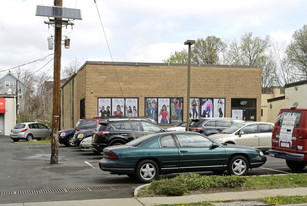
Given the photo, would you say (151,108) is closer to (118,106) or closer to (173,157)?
(118,106)

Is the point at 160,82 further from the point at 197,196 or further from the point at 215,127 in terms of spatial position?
the point at 197,196

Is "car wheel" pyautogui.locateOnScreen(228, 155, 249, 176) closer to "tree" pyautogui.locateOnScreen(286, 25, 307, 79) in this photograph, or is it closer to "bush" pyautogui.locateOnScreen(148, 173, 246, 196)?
"bush" pyautogui.locateOnScreen(148, 173, 246, 196)

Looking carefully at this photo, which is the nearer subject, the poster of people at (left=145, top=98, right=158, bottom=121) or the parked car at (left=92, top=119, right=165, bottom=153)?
the parked car at (left=92, top=119, right=165, bottom=153)

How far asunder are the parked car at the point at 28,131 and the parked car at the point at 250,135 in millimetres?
18870

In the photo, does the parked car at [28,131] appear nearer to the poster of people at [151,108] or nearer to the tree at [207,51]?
the poster of people at [151,108]

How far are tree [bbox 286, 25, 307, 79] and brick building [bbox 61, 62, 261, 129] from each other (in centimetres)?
1832

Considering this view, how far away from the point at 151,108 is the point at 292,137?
19982 mm

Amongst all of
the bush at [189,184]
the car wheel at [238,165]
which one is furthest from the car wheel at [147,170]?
the car wheel at [238,165]

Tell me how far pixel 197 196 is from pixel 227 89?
24.6 metres

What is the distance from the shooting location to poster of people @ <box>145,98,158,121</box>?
31.4 m

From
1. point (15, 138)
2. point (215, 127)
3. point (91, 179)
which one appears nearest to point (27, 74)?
point (15, 138)

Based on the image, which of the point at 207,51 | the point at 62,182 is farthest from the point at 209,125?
the point at 207,51

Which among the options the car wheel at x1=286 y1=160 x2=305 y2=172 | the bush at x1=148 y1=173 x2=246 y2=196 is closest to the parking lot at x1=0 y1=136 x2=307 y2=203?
the car wheel at x1=286 y1=160 x2=305 y2=172

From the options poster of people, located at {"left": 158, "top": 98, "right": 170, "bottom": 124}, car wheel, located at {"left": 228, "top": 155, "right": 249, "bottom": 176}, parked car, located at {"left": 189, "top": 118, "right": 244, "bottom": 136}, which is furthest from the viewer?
poster of people, located at {"left": 158, "top": 98, "right": 170, "bottom": 124}
